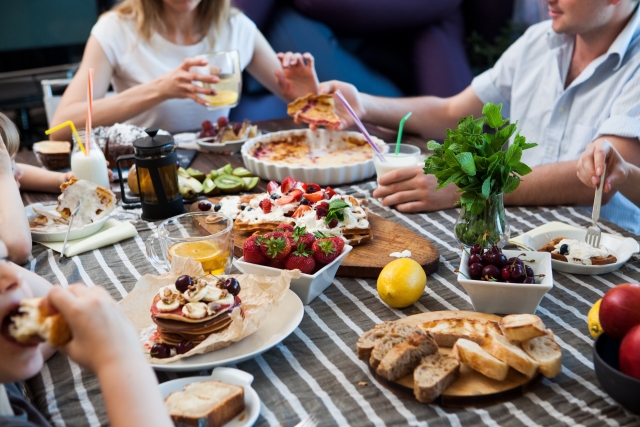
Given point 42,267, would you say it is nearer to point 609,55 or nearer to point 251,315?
point 251,315

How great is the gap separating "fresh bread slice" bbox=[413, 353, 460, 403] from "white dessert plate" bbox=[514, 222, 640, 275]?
0.53 meters

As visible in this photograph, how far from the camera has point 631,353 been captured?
36.0 inches

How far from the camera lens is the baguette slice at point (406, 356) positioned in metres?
0.99

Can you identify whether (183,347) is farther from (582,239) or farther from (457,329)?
(582,239)

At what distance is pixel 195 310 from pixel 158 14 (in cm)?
203

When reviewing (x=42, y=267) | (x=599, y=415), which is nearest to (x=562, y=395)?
(x=599, y=415)

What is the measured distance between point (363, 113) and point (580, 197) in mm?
982

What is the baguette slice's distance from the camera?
992 mm

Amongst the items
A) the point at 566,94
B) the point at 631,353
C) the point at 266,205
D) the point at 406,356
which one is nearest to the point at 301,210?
the point at 266,205

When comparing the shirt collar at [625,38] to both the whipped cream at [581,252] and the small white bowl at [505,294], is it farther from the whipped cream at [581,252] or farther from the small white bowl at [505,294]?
the small white bowl at [505,294]

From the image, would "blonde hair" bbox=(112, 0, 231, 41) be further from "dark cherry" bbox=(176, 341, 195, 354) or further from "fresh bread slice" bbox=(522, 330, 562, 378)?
"fresh bread slice" bbox=(522, 330, 562, 378)

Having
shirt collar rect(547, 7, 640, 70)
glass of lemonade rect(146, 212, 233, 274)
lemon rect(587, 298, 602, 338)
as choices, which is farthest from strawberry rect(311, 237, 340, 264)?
shirt collar rect(547, 7, 640, 70)

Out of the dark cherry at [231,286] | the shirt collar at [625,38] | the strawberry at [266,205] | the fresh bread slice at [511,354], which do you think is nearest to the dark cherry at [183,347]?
the dark cherry at [231,286]

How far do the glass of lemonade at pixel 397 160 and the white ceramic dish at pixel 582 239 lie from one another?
490mm
